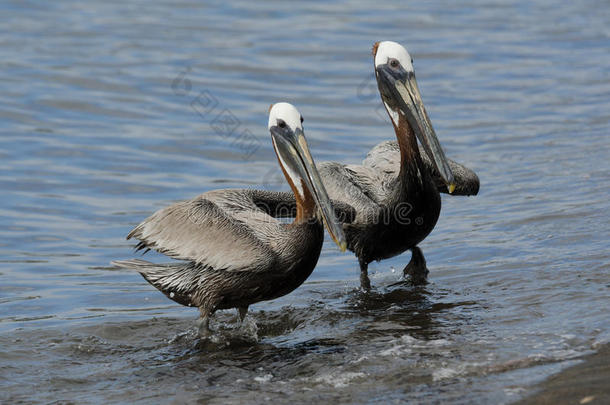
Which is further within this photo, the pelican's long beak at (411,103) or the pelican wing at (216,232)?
the pelican's long beak at (411,103)

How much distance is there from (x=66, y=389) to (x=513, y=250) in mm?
3525

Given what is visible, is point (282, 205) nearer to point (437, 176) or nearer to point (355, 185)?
point (355, 185)

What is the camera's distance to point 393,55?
21.1 ft

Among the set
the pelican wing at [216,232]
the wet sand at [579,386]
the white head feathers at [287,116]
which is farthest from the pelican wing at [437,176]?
the wet sand at [579,386]

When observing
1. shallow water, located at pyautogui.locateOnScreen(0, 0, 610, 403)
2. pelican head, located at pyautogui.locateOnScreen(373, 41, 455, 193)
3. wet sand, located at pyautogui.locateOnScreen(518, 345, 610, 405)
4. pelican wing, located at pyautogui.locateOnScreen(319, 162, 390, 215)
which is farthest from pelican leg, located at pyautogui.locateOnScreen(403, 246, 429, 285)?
wet sand, located at pyautogui.locateOnScreen(518, 345, 610, 405)

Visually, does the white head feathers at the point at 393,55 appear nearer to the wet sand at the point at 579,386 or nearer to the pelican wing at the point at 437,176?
the pelican wing at the point at 437,176

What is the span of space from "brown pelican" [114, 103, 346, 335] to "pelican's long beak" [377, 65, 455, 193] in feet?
3.58

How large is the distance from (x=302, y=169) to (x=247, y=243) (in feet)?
1.72

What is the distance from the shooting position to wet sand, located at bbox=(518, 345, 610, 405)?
402 cm

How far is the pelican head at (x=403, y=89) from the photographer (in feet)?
20.7

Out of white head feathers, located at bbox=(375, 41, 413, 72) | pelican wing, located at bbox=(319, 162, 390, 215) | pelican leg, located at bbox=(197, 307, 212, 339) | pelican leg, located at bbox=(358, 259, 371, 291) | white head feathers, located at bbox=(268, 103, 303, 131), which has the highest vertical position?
white head feathers, located at bbox=(375, 41, 413, 72)

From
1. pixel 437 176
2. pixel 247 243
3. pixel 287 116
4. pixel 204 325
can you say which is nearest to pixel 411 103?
pixel 437 176

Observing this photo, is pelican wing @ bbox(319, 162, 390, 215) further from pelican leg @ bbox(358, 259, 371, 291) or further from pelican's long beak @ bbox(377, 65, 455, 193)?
pelican's long beak @ bbox(377, 65, 455, 193)

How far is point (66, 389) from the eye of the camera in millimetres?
5117
